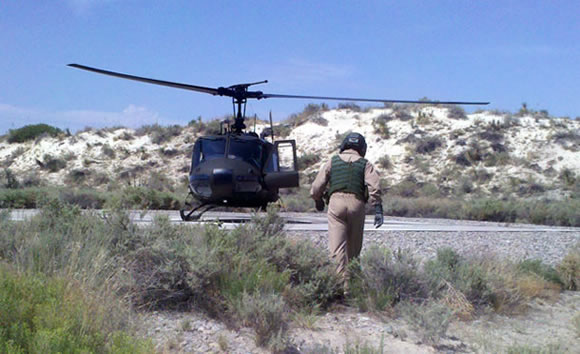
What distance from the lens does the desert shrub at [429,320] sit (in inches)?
251

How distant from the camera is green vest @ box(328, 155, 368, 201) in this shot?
7.39m

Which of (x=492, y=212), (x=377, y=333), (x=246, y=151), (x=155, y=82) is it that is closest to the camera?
(x=377, y=333)

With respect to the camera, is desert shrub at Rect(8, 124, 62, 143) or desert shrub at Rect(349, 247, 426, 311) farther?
desert shrub at Rect(8, 124, 62, 143)

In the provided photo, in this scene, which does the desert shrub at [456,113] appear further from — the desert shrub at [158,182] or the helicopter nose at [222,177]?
the helicopter nose at [222,177]

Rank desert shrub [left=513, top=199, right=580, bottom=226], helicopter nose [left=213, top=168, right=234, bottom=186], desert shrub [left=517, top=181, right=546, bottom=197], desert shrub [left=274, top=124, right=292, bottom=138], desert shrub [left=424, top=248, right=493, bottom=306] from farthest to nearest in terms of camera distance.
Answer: desert shrub [left=274, top=124, right=292, bottom=138] < desert shrub [left=517, top=181, right=546, bottom=197] < desert shrub [left=513, top=199, right=580, bottom=226] < helicopter nose [left=213, top=168, right=234, bottom=186] < desert shrub [left=424, top=248, right=493, bottom=306]

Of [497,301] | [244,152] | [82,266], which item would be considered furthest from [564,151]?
[82,266]

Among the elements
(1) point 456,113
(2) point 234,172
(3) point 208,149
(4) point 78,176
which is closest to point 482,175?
(1) point 456,113

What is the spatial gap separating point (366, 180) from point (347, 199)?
0.32m

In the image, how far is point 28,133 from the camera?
171 ft

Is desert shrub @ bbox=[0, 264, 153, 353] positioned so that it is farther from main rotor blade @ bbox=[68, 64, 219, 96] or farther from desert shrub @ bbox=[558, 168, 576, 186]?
desert shrub @ bbox=[558, 168, 576, 186]

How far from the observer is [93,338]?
4492 mm

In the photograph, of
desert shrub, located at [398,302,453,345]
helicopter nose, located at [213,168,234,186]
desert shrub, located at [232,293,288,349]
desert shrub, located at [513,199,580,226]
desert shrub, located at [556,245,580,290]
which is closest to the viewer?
desert shrub, located at [232,293,288,349]

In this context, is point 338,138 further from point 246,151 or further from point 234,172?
point 234,172

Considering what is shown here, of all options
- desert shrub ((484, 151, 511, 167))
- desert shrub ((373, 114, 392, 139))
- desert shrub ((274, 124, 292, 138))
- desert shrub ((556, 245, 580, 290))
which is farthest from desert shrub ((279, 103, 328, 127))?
desert shrub ((556, 245, 580, 290))
